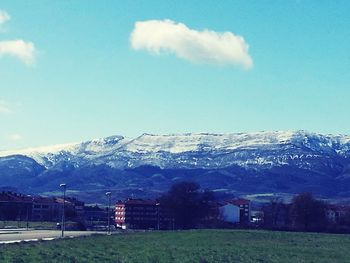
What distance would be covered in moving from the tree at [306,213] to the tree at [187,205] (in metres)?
14.7

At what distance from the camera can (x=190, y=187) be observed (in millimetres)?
116938

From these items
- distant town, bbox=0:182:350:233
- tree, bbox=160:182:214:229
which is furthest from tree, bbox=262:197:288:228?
tree, bbox=160:182:214:229

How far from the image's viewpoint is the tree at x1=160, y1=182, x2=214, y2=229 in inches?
4476

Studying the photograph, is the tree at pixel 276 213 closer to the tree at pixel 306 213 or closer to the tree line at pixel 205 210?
the tree line at pixel 205 210

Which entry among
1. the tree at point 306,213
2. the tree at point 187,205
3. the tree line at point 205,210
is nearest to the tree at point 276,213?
the tree line at point 205,210

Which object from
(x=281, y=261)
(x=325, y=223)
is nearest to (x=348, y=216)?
(x=325, y=223)

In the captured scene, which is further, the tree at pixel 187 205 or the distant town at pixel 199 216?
the tree at pixel 187 205

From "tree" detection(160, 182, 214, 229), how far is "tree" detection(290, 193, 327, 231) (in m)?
14.7

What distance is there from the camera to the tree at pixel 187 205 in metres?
114

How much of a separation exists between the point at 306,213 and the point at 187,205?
1904cm

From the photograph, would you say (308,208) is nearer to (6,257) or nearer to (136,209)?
(136,209)

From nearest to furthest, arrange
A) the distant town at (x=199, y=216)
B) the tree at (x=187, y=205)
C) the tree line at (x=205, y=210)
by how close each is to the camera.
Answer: the distant town at (x=199, y=216) → the tree line at (x=205, y=210) → the tree at (x=187, y=205)

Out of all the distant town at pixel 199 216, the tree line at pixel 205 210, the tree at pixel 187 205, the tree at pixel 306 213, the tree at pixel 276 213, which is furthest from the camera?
the tree at pixel 276 213

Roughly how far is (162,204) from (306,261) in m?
84.1
